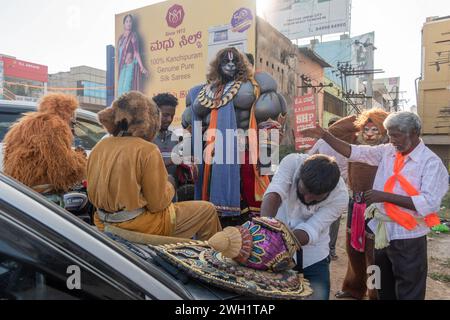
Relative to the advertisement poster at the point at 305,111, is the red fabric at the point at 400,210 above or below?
below

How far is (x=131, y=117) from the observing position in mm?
2387

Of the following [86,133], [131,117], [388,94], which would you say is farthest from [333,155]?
[388,94]

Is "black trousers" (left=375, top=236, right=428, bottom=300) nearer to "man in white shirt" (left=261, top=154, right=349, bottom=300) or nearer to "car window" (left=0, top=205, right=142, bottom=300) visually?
"man in white shirt" (left=261, top=154, right=349, bottom=300)

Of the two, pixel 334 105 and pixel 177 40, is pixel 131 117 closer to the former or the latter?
pixel 177 40

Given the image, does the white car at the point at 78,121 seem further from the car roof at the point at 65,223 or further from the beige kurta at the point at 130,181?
the car roof at the point at 65,223

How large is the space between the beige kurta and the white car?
204 centimetres

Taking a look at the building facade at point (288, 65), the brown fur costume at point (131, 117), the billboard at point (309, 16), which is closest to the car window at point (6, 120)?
the brown fur costume at point (131, 117)

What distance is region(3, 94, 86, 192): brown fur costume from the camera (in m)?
2.77

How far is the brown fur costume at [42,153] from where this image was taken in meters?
2.77

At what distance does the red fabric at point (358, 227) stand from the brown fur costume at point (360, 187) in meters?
0.04

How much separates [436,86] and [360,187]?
11.3m
